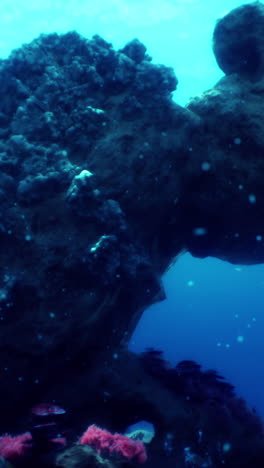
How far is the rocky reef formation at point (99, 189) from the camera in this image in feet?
20.8

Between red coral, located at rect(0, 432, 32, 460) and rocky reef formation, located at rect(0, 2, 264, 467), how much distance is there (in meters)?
1.25

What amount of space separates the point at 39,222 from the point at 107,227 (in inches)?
45.3

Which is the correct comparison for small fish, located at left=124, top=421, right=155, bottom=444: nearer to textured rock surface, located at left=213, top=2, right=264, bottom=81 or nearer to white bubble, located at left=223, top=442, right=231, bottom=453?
white bubble, located at left=223, top=442, right=231, bottom=453

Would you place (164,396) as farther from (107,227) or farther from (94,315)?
(107,227)

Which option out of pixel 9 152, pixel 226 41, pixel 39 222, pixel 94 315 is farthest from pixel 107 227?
pixel 226 41

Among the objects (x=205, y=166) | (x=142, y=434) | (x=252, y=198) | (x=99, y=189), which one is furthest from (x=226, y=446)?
(x=205, y=166)

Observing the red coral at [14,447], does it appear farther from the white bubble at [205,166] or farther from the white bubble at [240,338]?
the white bubble at [240,338]

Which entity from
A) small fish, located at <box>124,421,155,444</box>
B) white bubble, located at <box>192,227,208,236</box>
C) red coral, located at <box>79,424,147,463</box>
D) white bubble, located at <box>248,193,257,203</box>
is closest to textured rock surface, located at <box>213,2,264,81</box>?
white bubble, located at <box>248,193,257,203</box>

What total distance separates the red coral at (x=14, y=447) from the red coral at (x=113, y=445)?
0.88 m

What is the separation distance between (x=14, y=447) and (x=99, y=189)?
4186 mm

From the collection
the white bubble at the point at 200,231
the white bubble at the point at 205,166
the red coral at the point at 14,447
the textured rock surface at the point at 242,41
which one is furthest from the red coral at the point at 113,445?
the textured rock surface at the point at 242,41

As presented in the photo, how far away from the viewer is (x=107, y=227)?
21.7 ft

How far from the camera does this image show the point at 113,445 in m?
5.72

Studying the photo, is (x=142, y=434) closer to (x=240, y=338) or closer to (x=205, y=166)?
(x=205, y=166)
